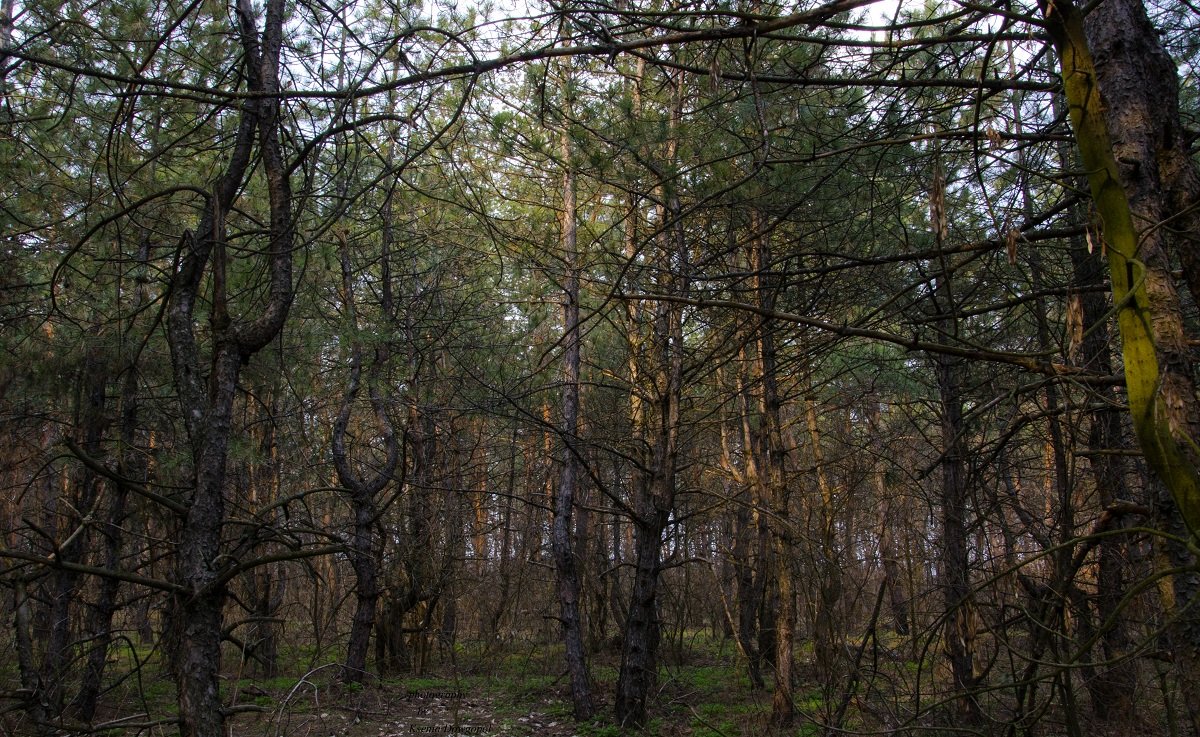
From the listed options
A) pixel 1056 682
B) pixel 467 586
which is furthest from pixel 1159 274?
pixel 467 586

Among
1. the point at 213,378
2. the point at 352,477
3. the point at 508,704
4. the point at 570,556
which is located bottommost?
the point at 508,704

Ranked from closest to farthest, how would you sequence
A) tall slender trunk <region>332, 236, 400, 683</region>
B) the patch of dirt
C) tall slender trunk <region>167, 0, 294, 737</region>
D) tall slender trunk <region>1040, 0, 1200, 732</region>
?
1. tall slender trunk <region>1040, 0, 1200, 732</region>
2. tall slender trunk <region>167, 0, 294, 737</region>
3. the patch of dirt
4. tall slender trunk <region>332, 236, 400, 683</region>

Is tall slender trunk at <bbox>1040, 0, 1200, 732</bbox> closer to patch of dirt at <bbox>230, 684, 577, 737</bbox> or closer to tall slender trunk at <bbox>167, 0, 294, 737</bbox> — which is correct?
tall slender trunk at <bbox>167, 0, 294, 737</bbox>

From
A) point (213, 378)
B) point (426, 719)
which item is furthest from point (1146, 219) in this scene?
point (426, 719)

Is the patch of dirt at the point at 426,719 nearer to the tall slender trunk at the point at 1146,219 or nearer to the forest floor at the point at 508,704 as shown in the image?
the forest floor at the point at 508,704

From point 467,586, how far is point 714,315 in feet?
29.7

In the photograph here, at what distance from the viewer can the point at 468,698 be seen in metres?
9.88

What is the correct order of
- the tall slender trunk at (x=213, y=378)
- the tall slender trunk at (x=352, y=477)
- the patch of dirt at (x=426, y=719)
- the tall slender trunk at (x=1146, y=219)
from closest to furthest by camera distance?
1. the tall slender trunk at (x=1146, y=219)
2. the tall slender trunk at (x=213, y=378)
3. the patch of dirt at (x=426, y=719)
4. the tall slender trunk at (x=352, y=477)

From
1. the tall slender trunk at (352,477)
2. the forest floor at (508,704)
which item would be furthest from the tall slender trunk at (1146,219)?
the tall slender trunk at (352,477)

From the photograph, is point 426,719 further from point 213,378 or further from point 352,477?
point 213,378

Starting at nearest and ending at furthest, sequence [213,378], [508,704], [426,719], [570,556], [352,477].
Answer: [213,378], [426,719], [570,556], [508,704], [352,477]

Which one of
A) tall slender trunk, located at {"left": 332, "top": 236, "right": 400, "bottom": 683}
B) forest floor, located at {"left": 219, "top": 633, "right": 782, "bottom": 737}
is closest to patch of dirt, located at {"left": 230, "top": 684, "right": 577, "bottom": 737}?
forest floor, located at {"left": 219, "top": 633, "right": 782, "bottom": 737}

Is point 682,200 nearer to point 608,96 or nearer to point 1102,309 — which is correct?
point 608,96

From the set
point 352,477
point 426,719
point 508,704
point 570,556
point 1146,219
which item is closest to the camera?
point 1146,219
